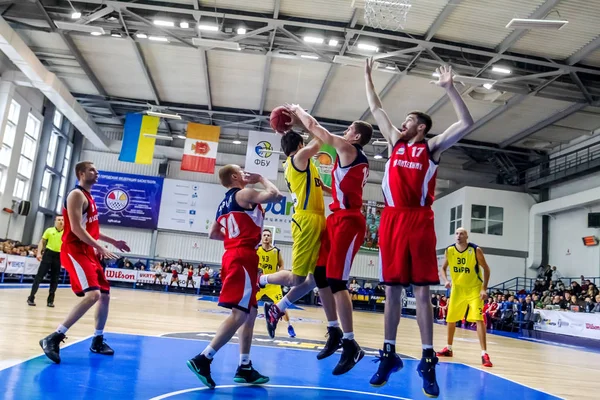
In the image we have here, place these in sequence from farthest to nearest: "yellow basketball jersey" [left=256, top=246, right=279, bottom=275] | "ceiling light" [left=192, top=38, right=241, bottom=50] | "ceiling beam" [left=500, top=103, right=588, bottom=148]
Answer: "ceiling beam" [left=500, top=103, right=588, bottom=148] → "ceiling light" [left=192, top=38, right=241, bottom=50] → "yellow basketball jersey" [left=256, top=246, right=279, bottom=275]

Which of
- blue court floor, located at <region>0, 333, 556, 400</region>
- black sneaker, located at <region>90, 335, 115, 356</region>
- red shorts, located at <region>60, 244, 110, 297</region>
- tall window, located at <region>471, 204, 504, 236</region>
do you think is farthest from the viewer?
tall window, located at <region>471, 204, 504, 236</region>

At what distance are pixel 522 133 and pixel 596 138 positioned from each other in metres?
2.86

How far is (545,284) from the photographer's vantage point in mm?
20891

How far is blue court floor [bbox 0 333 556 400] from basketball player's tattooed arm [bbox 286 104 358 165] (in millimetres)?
2008

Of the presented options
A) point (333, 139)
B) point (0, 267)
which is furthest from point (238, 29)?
point (333, 139)

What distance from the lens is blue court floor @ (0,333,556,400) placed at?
358 centimetres

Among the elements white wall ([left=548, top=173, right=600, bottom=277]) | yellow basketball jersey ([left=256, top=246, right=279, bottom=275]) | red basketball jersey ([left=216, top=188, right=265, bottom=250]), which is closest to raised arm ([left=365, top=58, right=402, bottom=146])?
red basketball jersey ([left=216, top=188, right=265, bottom=250])

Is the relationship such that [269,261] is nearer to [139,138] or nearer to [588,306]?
[588,306]

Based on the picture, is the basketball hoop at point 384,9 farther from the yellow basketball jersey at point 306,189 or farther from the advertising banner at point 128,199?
the advertising banner at point 128,199

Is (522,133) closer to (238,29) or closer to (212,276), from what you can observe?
(238,29)

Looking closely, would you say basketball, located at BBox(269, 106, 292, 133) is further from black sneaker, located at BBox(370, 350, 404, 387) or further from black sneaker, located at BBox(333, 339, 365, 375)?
black sneaker, located at BBox(370, 350, 404, 387)

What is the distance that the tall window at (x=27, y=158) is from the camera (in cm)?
2216

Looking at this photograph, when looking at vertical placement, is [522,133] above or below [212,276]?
above

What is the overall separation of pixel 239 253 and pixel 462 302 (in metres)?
4.63
